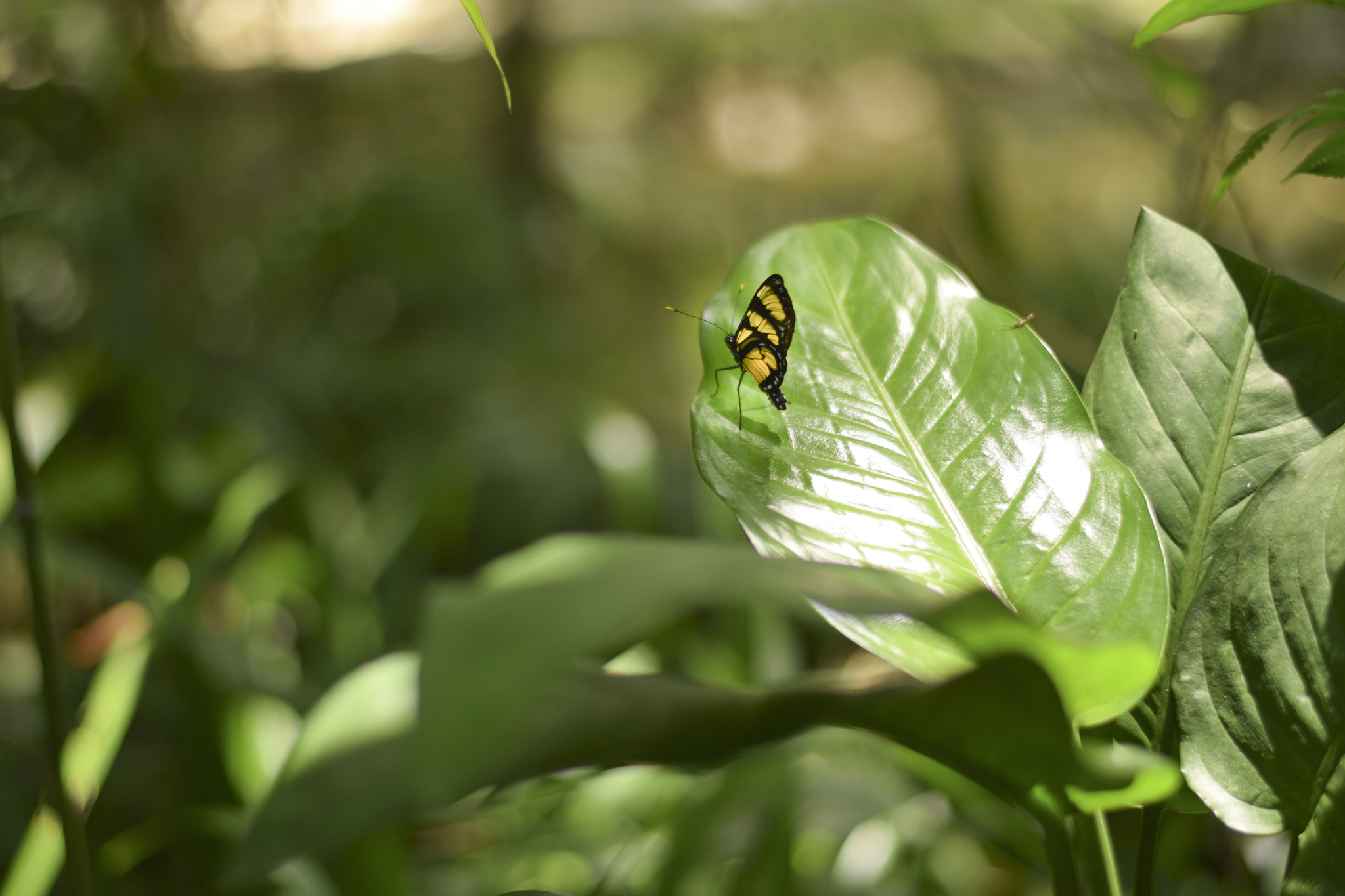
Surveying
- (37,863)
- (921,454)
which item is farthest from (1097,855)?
(37,863)

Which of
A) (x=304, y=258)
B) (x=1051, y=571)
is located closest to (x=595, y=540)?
(x=1051, y=571)

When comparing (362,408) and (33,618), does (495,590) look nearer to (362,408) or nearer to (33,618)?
(33,618)

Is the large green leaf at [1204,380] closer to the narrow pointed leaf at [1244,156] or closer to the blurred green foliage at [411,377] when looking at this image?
the narrow pointed leaf at [1244,156]

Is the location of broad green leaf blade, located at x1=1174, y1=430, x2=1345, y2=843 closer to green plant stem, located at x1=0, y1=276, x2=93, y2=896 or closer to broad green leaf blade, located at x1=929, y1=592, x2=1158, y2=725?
broad green leaf blade, located at x1=929, y1=592, x2=1158, y2=725

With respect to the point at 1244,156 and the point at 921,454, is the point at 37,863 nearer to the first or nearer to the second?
the point at 921,454

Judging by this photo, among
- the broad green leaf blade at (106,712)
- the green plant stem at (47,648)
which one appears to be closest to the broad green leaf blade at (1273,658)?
the green plant stem at (47,648)

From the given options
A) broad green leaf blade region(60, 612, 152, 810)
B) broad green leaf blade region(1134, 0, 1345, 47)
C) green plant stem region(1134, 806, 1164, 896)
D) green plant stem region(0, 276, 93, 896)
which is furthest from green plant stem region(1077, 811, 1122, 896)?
broad green leaf blade region(60, 612, 152, 810)
